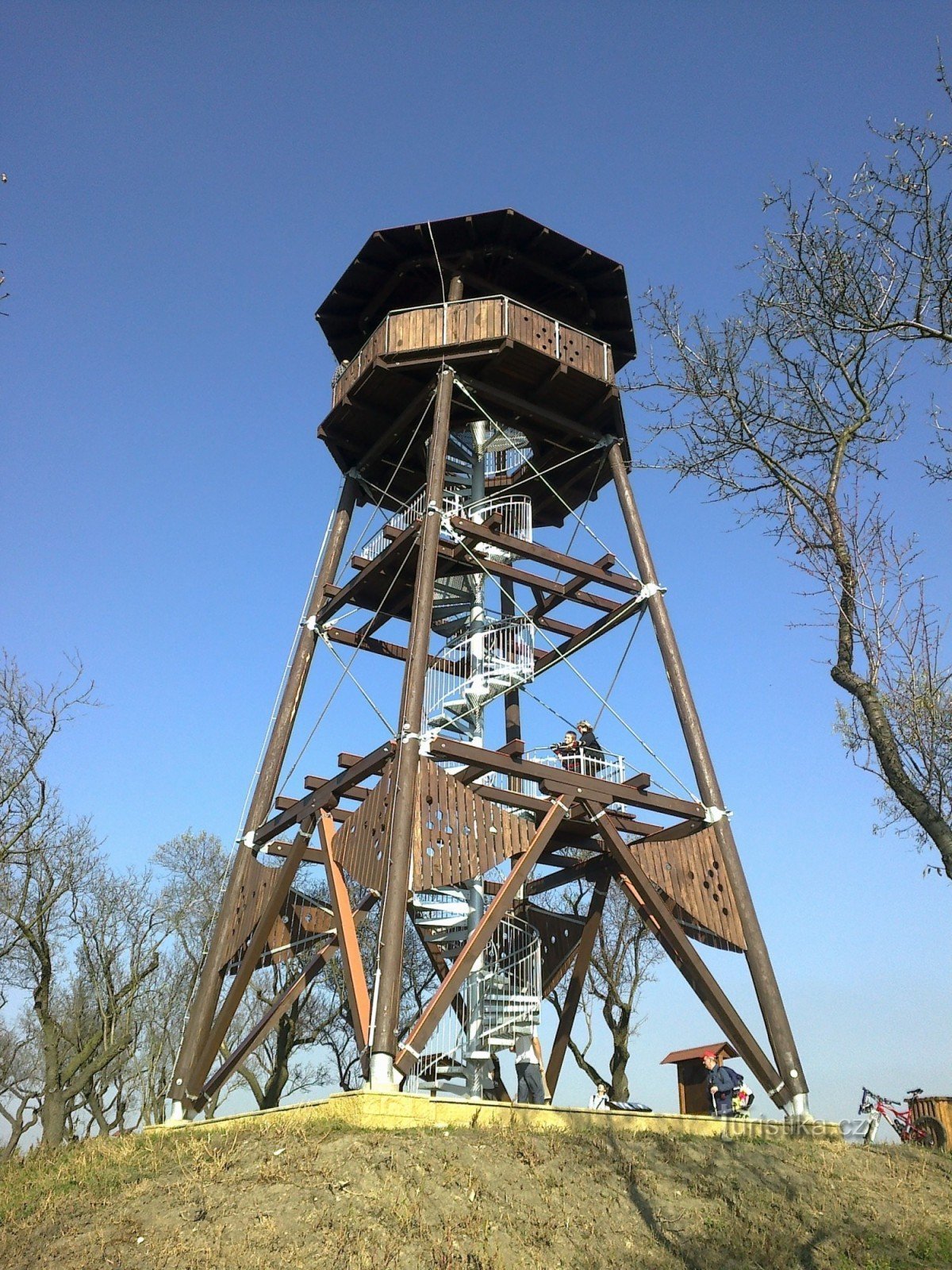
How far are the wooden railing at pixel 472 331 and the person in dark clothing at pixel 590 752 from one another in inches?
218

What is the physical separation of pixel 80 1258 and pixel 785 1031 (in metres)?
8.57

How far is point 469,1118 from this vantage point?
10.3 metres

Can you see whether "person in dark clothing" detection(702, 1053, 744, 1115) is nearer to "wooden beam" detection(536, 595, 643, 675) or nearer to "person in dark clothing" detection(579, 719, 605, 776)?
"person in dark clothing" detection(579, 719, 605, 776)

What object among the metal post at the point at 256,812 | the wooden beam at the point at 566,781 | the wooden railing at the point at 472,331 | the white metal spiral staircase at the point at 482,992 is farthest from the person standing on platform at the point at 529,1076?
the wooden railing at the point at 472,331

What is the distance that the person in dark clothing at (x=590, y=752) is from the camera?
14930 millimetres

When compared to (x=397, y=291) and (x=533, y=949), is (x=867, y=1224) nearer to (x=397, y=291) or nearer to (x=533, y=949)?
(x=533, y=949)

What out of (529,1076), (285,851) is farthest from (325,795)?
(529,1076)

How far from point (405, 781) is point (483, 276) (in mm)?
9406

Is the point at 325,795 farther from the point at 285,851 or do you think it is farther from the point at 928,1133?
the point at 928,1133

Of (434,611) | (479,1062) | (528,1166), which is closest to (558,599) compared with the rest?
(434,611)

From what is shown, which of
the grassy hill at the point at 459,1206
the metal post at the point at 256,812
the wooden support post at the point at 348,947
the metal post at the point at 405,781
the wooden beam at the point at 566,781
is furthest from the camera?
the metal post at the point at 256,812

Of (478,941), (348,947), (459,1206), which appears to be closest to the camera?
(459,1206)

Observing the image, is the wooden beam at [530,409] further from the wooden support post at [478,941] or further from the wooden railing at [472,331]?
the wooden support post at [478,941]

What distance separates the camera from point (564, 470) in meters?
18.2
